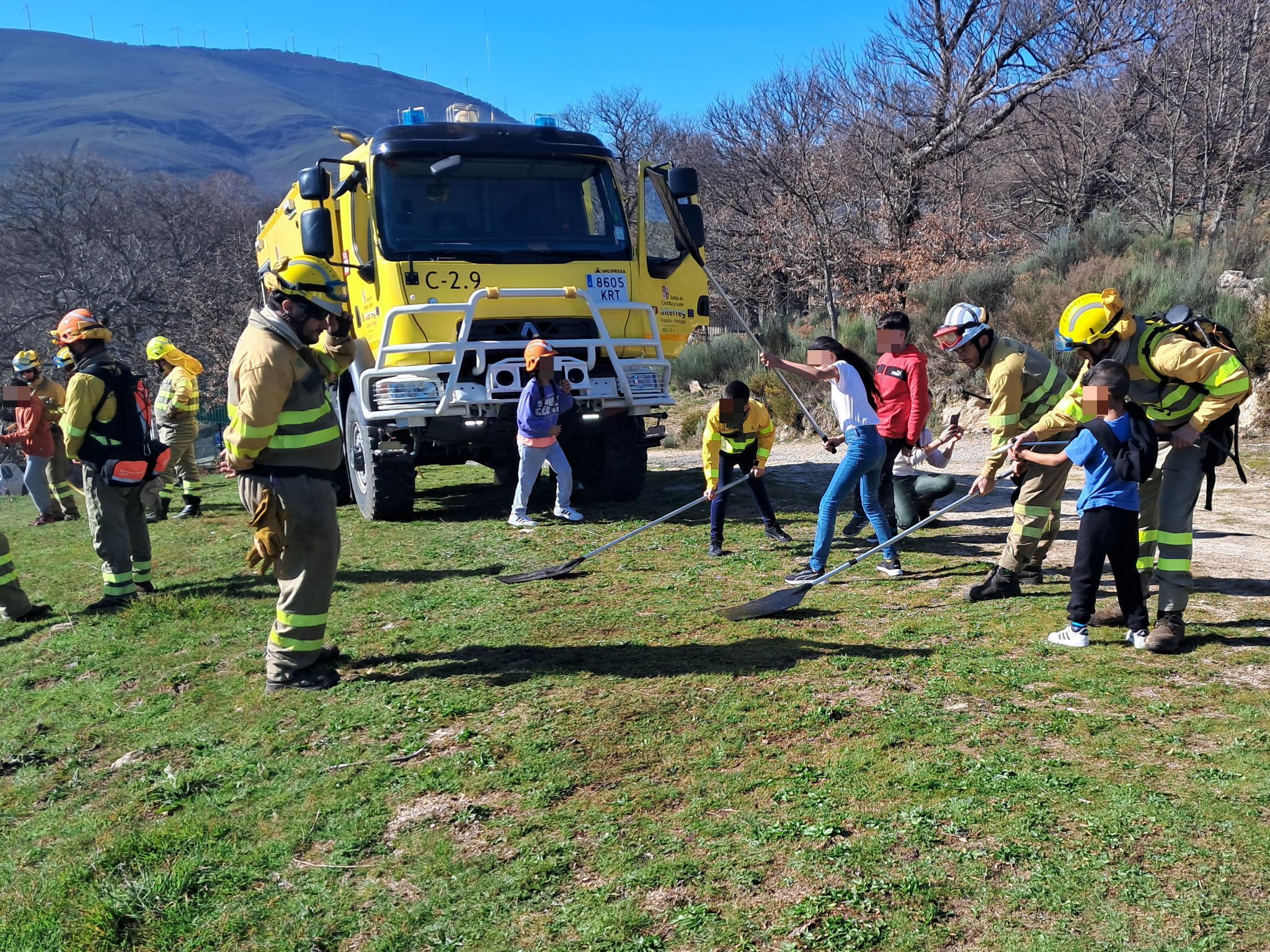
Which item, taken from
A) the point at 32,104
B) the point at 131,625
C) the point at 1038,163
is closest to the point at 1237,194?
the point at 1038,163

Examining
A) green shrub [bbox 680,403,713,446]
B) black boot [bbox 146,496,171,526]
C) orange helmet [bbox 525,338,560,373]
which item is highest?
orange helmet [bbox 525,338,560,373]

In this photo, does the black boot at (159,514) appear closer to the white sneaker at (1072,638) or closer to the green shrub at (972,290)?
the white sneaker at (1072,638)

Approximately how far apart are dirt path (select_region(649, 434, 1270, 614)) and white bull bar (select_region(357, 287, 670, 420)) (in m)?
2.39

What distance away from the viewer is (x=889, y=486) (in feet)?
25.9

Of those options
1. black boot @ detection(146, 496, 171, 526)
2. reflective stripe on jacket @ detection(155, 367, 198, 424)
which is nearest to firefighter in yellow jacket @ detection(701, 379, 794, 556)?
reflective stripe on jacket @ detection(155, 367, 198, 424)

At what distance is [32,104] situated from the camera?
7200 inches

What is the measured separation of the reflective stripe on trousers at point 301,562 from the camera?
15.6ft

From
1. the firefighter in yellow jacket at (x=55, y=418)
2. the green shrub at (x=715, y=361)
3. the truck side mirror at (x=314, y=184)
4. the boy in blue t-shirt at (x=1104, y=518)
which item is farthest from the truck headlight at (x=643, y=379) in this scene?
the green shrub at (x=715, y=361)

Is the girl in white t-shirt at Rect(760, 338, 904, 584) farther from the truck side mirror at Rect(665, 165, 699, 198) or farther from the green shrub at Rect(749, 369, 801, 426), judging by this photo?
the green shrub at Rect(749, 369, 801, 426)

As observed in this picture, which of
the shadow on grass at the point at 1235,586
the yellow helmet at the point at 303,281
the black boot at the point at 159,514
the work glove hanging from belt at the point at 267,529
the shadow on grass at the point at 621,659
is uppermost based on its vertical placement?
the yellow helmet at the point at 303,281

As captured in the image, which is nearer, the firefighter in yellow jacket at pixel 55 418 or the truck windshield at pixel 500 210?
the truck windshield at pixel 500 210

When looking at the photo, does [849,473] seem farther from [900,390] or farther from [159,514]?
[159,514]

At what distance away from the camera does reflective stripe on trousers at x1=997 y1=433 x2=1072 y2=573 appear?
579 centimetres

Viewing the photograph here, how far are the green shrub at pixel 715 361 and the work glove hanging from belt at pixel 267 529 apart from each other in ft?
48.0
